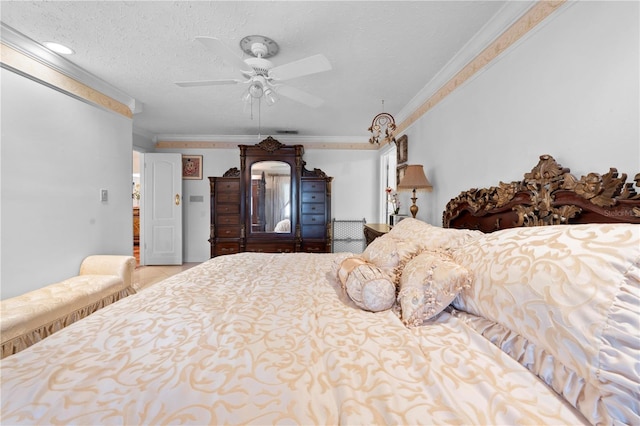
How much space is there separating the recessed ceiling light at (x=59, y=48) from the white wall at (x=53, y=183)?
33 centimetres

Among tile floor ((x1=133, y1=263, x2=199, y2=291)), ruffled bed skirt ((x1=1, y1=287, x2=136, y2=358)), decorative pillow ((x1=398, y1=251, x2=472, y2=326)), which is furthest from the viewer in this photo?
tile floor ((x1=133, y1=263, x2=199, y2=291))

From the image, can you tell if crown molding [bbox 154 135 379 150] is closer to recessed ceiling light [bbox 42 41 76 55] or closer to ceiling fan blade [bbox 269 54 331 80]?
recessed ceiling light [bbox 42 41 76 55]

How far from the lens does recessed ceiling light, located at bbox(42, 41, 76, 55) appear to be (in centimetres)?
207

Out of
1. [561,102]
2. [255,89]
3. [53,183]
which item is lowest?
[53,183]

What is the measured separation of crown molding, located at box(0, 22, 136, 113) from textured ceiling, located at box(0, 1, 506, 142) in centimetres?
7

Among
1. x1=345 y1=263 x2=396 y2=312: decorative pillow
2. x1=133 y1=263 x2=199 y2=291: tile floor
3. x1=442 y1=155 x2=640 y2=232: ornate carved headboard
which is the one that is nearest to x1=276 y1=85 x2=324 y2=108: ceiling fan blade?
x1=442 y1=155 x2=640 y2=232: ornate carved headboard

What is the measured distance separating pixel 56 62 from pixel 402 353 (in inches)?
132

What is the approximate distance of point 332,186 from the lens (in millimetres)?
4836

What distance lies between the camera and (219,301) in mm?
1186

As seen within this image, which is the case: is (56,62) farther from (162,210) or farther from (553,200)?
(553,200)

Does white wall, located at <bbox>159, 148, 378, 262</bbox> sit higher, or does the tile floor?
white wall, located at <bbox>159, 148, 378, 262</bbox>

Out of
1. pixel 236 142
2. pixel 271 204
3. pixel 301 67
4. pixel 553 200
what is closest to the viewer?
pixel 553 200

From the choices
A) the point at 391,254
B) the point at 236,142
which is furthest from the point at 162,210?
the point at 391,254

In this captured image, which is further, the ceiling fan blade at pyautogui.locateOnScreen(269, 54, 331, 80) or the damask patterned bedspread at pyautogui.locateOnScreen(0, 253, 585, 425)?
the ceiling fan blade at pyautogui.locateOnScreen(269, 54, 331, 80)
